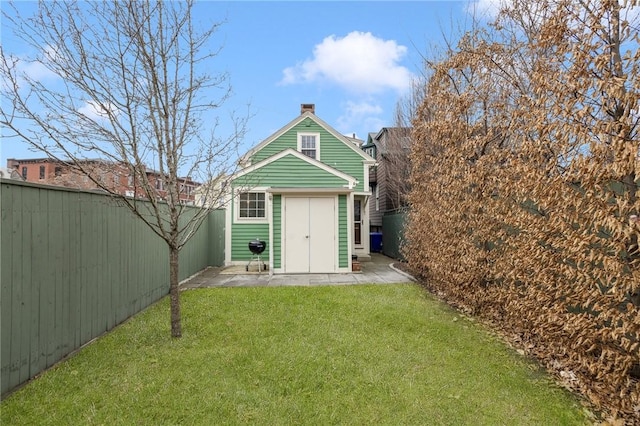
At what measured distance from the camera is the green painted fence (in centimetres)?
1317

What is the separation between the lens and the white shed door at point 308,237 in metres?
9.78

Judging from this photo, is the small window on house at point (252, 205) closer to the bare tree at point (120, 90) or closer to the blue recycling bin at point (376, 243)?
the bare tree at point (120, 90)

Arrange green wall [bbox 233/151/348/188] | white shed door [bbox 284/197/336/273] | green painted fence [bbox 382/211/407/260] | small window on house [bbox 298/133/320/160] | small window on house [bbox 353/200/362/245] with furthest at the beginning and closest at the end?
small window on house [bbox 353/200/362/245], small window on house [bbox 298/133/320/160], green painted fence [bbox 382/211/407/260], green wall [bbox 233/151/348/188], white shed door [bbox 284/197/336/273]

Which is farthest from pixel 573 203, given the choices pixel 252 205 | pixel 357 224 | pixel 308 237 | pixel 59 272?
pixel 357 224

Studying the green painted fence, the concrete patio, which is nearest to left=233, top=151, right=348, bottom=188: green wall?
the concrete patio

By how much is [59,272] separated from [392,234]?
40.4 ft

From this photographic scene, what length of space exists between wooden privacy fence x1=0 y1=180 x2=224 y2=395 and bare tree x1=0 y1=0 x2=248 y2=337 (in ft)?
1.89

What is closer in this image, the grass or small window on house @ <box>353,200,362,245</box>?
the grass

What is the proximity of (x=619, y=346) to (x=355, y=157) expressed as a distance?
11929 millimetres

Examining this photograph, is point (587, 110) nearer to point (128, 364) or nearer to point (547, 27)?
point (547, 27)

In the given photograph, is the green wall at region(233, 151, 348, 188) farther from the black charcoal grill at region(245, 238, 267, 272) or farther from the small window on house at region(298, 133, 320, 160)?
the small window on house at region(298, 133, 320, 160)

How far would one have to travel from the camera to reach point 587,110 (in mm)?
3018

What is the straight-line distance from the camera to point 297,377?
3.54 meters

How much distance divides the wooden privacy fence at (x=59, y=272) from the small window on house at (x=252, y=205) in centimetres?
548
